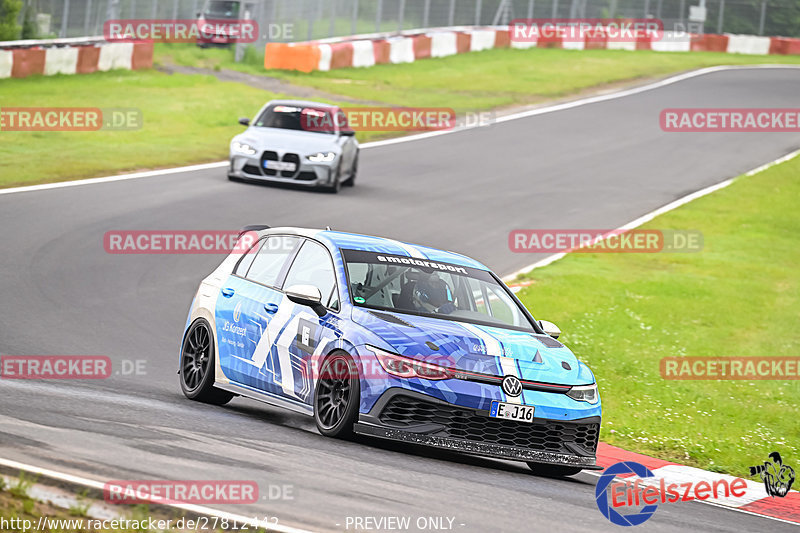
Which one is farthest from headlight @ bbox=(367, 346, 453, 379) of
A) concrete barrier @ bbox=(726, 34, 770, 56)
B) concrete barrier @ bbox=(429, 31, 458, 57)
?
concrete barrier @ bbox=(726, 34, 770, 56)

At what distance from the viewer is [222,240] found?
61.2ft

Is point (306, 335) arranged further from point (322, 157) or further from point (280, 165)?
point (322, 157)

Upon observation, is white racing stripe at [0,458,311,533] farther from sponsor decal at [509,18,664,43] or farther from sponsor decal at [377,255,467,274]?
sponsor decal at [509,18,664,43]

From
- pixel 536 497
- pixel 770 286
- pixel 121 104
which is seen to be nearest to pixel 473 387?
pixel 536 497

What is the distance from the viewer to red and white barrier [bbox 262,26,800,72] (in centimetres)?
4347

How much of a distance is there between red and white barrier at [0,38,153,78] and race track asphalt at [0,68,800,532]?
373 inches

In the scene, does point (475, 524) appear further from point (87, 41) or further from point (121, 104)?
point (87, 41)

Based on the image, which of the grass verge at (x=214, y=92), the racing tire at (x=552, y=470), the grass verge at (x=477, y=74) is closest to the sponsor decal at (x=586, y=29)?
the grass verge at (x=214, y=92)

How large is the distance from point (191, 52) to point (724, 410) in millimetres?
36375

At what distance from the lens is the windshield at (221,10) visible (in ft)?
161

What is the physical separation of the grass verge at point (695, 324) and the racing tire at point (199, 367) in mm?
3498

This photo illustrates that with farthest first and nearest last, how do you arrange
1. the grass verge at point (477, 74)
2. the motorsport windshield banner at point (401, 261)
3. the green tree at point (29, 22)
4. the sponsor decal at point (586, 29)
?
the sponsor decal at point (586, 29), the grass verge at point (477, 74), the green tree at point (29, 22), the motorsport windshield banner at point (401, 261)

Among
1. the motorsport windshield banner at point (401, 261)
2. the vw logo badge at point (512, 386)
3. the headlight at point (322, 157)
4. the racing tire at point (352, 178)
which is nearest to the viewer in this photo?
the vw logo badge at point (512, 386)

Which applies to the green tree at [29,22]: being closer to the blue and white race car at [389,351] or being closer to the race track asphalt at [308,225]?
the race track asphalt at [308,225]
